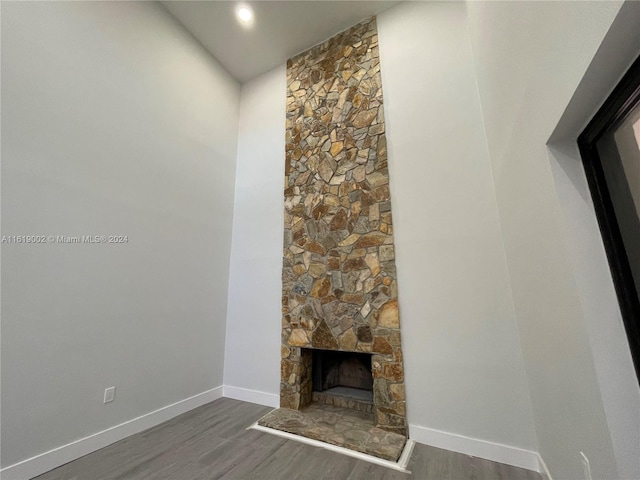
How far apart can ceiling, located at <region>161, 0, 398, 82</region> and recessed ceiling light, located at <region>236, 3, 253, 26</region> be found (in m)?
0.06

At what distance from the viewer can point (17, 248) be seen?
1720 millimetres

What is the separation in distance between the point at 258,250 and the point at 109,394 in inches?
72.5

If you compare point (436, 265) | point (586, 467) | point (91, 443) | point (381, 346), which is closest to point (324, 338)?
point (381, 346)

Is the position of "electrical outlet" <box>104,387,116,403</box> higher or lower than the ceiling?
lower

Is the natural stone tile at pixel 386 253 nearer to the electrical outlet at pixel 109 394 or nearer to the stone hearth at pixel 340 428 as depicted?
the stone hearth at pixel 340 428

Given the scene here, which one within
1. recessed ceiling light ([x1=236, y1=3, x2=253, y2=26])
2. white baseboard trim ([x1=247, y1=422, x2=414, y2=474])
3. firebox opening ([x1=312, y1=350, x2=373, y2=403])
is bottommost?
white baseboard trim ([x1=247, y1=422, x2=414, y2=474])

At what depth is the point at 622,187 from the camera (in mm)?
956

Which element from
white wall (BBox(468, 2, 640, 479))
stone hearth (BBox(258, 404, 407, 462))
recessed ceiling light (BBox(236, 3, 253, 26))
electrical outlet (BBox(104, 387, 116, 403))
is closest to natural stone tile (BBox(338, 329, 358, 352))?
stone hearth (BBox(258, 404, 407, 462))

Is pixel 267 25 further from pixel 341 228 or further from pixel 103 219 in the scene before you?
pixel 103 219

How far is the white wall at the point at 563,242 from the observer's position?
0.90 meters

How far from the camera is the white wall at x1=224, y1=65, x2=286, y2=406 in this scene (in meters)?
2.92

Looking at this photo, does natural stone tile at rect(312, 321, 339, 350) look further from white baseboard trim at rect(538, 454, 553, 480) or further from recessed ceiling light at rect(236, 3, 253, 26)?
recessed ceiling light at rect(236, 3, 253, 26)

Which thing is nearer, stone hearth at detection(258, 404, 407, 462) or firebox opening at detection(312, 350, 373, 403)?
stone hearth at detection(258, 404, 407, 462)

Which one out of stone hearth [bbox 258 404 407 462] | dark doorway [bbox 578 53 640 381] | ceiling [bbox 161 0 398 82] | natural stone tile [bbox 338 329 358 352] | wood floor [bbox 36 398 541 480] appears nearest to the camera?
dark doorway [bbox 578 53 640 381]
